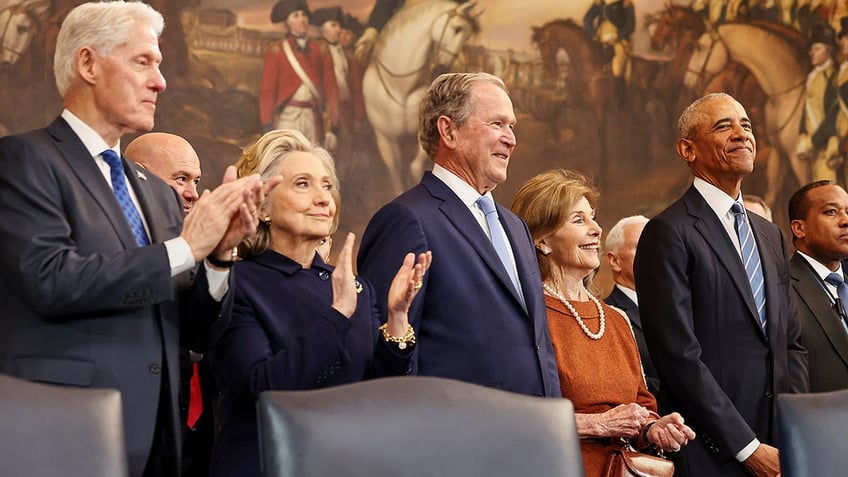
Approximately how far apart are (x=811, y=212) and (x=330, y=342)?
344cm

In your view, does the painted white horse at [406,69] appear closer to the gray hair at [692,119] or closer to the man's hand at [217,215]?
the gray hair at [692,119]

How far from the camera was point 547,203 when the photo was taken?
4453mm

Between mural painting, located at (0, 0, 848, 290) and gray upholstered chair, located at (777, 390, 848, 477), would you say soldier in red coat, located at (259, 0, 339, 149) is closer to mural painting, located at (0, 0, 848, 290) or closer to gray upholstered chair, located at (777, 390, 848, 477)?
mural painting, located at (0, 0, 848, 290)

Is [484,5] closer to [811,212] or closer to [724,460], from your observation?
[811,212]

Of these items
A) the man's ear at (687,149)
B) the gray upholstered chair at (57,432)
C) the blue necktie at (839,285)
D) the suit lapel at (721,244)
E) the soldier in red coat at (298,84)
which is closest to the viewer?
the gray upholstered chair at (57,432)

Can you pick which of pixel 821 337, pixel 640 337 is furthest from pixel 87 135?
pixel 821 337

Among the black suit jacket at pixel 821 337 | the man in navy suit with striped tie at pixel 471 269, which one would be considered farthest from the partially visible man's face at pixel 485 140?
the black suit jacket at pixel 821 337

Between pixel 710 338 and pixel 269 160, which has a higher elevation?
pixel 269 160

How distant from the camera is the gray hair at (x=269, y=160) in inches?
135

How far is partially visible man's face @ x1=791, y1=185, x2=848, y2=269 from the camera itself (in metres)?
5.46

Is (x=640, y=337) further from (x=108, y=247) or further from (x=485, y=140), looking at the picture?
(x=108, y=247)

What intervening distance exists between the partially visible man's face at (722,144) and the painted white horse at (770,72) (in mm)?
5658

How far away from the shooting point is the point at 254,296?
3.25 meters

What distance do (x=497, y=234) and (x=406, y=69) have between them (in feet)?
18.9
